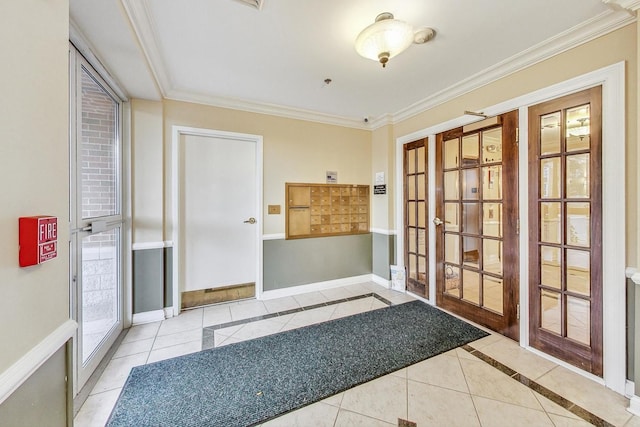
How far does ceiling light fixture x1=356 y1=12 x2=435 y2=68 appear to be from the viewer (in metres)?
1.68

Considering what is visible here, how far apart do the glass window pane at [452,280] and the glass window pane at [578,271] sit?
36.8 inches

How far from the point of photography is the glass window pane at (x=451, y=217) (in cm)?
275

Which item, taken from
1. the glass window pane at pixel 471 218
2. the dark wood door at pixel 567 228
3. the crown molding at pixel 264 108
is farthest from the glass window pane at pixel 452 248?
the crown molding at pixel 264 108

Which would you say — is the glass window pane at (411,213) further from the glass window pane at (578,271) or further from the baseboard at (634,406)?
the baseboard at (634,406)

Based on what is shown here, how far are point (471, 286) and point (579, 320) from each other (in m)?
0.84

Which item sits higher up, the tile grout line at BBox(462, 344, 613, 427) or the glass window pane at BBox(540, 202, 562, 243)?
the glass window pane at BBox(540, 202, 562, 243)

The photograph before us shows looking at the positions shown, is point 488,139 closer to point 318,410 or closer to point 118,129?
point 318,410

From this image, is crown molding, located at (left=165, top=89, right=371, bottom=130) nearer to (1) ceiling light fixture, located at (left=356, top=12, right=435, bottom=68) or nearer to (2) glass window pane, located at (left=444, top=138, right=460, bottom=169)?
(2) glass window pane, located at (left=444, top=138, right=460, bottom=169)

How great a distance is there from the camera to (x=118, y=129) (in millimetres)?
2473

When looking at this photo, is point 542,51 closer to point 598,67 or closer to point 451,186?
point 598,67

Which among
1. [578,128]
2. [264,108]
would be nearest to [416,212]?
[578,128]

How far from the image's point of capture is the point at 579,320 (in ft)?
6.18

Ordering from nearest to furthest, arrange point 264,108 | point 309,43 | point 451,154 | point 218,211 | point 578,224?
point 578,224, point 309,43, point 451,154, point 218,211, point 264,108

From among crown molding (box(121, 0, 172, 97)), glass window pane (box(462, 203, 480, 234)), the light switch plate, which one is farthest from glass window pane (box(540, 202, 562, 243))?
crown molding (box(121, 0, 172, 97))
